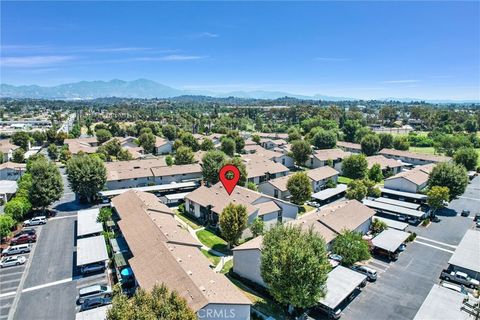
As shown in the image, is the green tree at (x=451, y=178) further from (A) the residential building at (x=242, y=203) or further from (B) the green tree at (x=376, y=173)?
(A) the residential building at (x=242, y=203)

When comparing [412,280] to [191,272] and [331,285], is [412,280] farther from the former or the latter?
[191,272]

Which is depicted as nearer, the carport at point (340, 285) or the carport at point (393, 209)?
the carport at point (340, 285)

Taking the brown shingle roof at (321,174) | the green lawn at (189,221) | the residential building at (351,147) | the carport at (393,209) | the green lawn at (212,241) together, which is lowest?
the green lawn at (212,241)

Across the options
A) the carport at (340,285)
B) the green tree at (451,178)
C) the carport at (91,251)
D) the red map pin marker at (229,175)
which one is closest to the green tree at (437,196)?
the green tree at (451,178)

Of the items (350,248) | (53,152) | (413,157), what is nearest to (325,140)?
(413,157)

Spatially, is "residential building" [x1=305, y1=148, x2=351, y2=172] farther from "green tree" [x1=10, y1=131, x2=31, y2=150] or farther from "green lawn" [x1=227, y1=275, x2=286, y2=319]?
"green tree" [x1=10, y1=131, x2=31, y2=150]

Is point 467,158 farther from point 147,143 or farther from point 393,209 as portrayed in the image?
point 147,143
